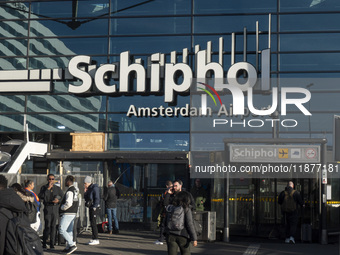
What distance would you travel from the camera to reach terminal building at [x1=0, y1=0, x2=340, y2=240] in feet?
83.1

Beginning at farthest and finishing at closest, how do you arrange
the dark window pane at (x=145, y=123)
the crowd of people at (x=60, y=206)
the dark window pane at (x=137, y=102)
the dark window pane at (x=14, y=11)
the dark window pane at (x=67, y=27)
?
the dark window pane at (x=14, y=11) → the dark window pane at (x=67, y=27) → the dark window pane at (x=137, y=102) → the dark window pane at (x=145, y=123) → the crowd of people at (x=60, y=206)

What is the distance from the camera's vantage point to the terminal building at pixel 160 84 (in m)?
25.3

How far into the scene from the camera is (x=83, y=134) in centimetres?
2591

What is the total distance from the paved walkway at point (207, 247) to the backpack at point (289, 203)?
97 centimetres

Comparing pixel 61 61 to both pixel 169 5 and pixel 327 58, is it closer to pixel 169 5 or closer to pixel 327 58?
pixel 169 5

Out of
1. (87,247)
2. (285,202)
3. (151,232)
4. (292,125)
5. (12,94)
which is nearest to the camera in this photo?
(87,247)

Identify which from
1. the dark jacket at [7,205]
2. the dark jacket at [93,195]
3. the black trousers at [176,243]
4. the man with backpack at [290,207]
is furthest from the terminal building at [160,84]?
the dark jacket at [7,205]

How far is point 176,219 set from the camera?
37.6 ft

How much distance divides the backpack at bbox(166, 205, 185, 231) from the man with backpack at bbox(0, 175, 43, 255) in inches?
114

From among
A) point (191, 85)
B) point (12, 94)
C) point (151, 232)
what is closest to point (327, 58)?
point (191, 85)

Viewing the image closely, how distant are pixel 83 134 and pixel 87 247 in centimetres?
901

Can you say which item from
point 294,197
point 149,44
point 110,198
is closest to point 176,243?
point 294,197

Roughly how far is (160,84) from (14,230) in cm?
1732

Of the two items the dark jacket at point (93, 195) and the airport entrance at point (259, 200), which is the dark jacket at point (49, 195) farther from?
the airport entrance at point (259, 200)
